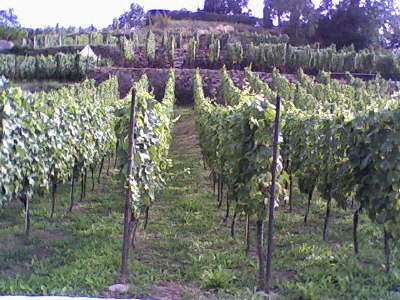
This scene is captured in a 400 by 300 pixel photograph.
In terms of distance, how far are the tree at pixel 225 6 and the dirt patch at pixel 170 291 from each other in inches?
2792

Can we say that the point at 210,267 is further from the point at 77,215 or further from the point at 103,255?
the point at 77,215

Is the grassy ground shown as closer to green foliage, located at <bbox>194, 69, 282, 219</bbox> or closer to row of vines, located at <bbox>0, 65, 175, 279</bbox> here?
row of vines, located at <bbox>0, 65, 175, 279</bbox>

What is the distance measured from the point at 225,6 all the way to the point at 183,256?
7042 centimetres

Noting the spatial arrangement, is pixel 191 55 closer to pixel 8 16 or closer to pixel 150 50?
pixel 150 50

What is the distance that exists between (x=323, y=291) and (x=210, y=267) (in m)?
1.48

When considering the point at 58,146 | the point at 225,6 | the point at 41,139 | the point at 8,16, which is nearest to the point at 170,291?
the point at 41,139

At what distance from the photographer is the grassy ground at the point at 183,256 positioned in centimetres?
579

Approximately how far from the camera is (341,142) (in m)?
7.13

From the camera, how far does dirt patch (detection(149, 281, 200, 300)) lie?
18.6 ft

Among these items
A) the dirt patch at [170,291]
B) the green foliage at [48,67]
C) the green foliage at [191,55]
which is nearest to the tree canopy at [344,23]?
the green foliage at [191,55]

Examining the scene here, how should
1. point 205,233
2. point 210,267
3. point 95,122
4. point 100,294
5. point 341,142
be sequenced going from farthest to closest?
point 95,122 → point 205,233 → point 341,142 → point 210,267 → point 100,294

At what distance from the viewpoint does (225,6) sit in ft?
242

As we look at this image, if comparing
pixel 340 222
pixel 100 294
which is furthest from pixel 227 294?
pixel 340 222

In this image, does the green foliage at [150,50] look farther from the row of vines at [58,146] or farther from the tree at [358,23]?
the row of vines at [58,146]
